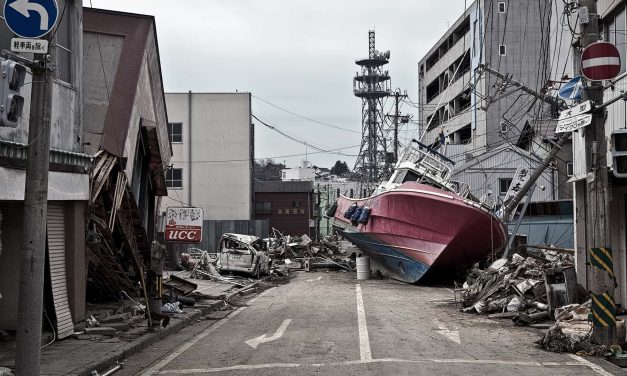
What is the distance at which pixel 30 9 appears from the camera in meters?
7.23

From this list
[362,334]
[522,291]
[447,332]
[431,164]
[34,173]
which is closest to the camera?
[34,173]

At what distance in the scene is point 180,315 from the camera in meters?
15.0

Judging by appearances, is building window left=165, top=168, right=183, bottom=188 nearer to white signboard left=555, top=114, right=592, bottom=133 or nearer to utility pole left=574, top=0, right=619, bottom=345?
white signboard left=555, top=114, right=592, bottom=133

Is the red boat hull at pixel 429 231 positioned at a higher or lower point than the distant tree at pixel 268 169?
→ lower

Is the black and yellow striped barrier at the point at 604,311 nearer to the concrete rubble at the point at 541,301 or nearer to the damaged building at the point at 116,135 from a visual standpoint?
the concrete rubble at the point at 541,301

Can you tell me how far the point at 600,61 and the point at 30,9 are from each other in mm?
8214

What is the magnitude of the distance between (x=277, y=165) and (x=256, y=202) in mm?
56892

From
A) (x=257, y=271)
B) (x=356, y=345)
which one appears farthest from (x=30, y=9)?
(x=257, y=271)

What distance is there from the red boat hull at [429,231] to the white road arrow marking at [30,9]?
18.0 metres

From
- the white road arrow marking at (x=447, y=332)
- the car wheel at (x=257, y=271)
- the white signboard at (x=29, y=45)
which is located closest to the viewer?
the white signboard at (x=29, y=45)

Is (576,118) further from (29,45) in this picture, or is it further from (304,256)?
(304,256)

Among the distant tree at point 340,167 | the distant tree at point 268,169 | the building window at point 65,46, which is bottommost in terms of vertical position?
the building window at point 65,46

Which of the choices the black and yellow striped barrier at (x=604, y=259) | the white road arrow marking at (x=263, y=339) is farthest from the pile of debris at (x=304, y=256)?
the black and yellow striped barrier at (x=604, y=259)

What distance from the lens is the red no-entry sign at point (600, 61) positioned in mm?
10391
